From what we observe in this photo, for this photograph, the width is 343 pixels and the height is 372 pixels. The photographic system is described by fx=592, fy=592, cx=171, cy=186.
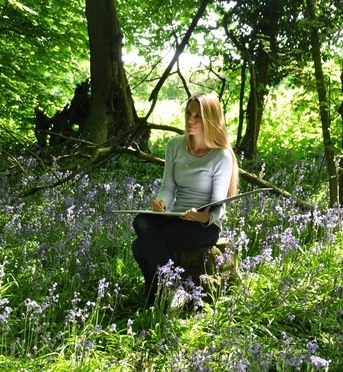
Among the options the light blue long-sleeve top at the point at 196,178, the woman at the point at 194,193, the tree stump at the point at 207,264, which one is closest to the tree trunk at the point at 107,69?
the light blue long-sleeve top at the point at 196,178

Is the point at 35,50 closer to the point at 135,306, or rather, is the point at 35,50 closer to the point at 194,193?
the point at 194,193

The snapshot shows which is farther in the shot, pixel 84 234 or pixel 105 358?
pixel 84 234

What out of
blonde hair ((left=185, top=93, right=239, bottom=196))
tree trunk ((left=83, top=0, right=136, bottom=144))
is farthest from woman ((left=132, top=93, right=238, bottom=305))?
tree trunk ((left=83, top=0, right=136, bottom=144))

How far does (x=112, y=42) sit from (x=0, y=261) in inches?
227

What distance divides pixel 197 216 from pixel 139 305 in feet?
2.90

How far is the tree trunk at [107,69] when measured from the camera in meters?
9.49

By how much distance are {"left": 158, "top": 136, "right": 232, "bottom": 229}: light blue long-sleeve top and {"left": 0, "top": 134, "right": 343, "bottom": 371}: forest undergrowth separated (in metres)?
0.41

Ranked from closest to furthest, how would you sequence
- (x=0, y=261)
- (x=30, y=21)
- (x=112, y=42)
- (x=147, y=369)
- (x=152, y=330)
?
(x=147, y=369), (x=152, y=330), (x=0, y=261), (x=112, y=42), (x=30, y=21)

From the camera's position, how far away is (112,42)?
960cm

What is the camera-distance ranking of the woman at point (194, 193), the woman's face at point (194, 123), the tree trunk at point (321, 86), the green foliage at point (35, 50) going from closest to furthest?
the woman at point (194, 193) < the woman's face at point (194, 123) < the tree trunk at point (321, 86) < the green foliage at point (35, 50)

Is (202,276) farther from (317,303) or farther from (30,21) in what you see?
(30,21)

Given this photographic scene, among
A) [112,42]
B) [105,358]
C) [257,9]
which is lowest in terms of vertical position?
[105,358]

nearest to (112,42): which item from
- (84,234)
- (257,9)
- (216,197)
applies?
(257,9)

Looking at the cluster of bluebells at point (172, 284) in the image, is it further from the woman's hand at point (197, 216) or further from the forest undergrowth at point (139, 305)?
the woman's hand at point (197, 216)
